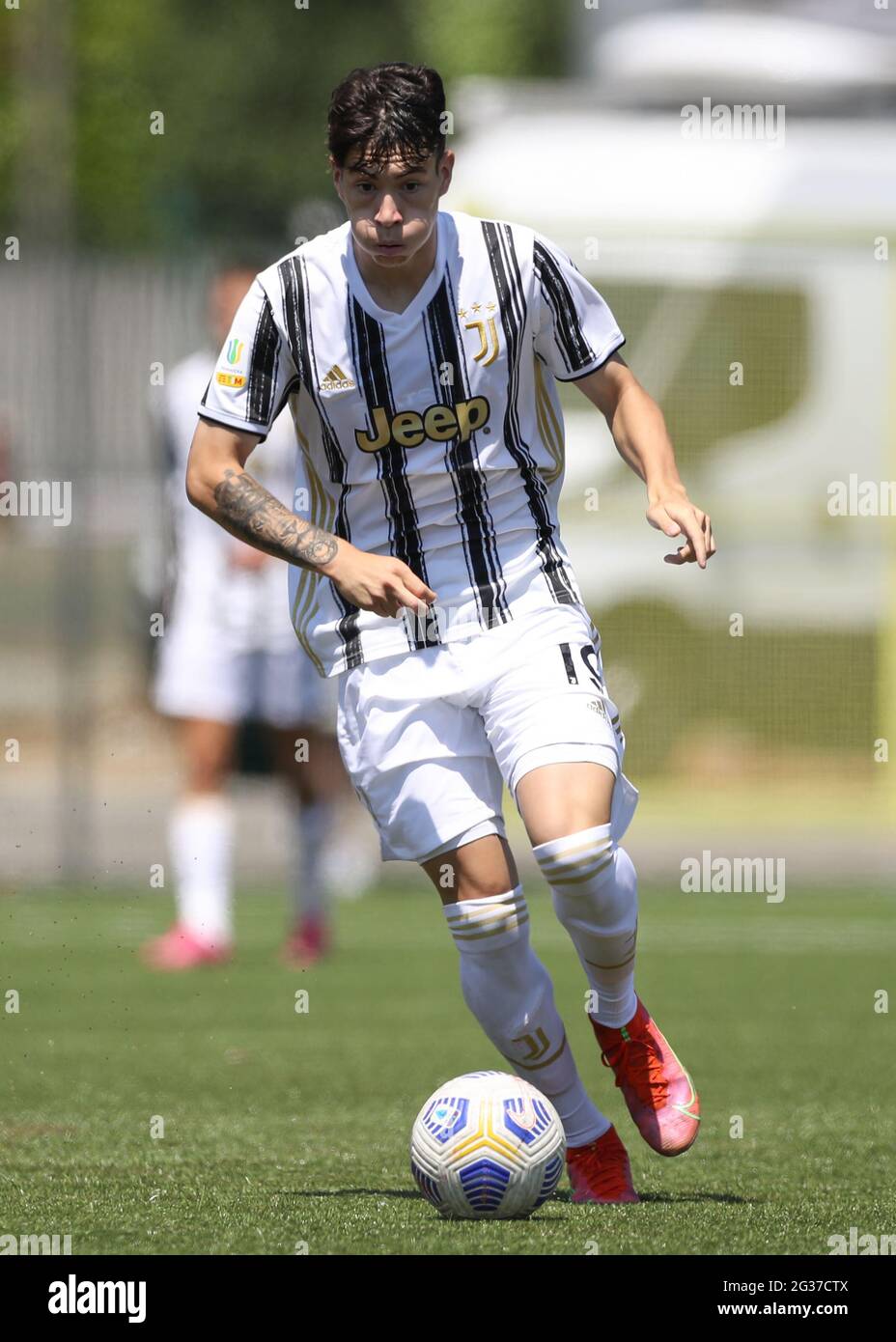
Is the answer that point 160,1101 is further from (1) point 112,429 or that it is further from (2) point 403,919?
(1) point 112,429

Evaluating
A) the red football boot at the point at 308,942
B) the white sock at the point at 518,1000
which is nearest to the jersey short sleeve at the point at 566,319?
the white sock at the point at 518,1000

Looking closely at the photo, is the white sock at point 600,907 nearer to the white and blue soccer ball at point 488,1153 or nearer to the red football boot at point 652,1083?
the red football boot at point 652,1083

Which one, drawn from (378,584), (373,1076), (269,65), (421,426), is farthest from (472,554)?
(269,65)

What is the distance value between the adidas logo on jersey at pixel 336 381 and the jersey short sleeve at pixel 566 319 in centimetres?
46

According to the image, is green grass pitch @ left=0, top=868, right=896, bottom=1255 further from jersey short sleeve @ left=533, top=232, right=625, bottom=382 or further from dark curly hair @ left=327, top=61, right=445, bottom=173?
dark curly hair @ left=327, top=61, right=445, bottom=173

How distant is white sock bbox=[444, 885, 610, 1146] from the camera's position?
5.18m

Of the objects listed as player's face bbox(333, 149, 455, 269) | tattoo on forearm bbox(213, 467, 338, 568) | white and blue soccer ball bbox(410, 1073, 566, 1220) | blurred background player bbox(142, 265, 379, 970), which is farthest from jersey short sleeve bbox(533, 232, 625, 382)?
blurred background player bbox(142, 265, 379, 970)

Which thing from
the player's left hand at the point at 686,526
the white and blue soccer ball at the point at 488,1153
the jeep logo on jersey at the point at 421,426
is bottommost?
the white and blue soccer ball at the point at 488,1153

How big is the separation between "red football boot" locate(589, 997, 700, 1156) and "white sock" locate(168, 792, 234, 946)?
4.61 m

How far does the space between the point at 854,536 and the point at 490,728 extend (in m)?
9.45

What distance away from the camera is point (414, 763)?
5176 mm

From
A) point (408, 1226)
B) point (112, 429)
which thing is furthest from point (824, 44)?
point (408, 1226)

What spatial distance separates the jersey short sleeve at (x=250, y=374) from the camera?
5125 mm

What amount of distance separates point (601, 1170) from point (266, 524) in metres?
1.59
